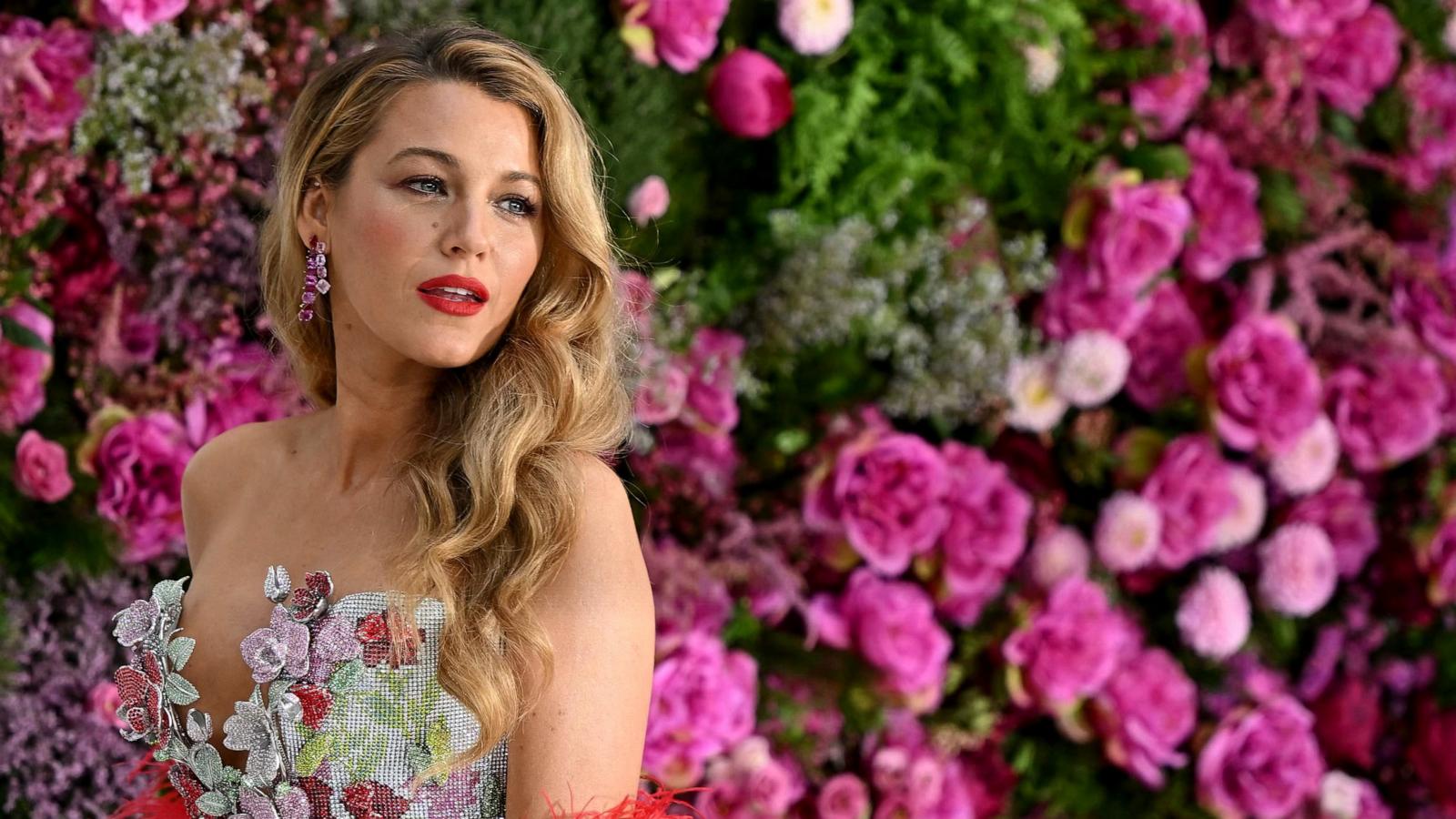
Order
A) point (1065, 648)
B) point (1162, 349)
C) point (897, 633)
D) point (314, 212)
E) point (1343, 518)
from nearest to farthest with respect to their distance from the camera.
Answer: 1. point (314, 212)
2. point (897, 633)
3. point (1065, 648)
4. point (1162, 349)
5. point (1343, 518)

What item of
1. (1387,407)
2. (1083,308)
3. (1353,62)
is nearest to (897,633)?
(1083,308)

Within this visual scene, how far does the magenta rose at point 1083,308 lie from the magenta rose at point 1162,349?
8cm

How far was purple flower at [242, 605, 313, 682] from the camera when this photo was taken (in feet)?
5.25

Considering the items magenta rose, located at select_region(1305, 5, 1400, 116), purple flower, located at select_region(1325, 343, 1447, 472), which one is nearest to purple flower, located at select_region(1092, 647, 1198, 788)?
purple flower, located at select_region(1325, 343, 1447, 472)

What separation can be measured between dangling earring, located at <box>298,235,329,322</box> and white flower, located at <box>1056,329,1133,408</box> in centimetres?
188

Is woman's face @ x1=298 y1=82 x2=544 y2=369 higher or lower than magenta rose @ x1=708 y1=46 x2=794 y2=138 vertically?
higher

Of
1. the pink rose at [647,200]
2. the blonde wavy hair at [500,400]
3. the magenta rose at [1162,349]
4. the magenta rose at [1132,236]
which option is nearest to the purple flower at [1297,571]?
the magenta rose at [1162,349]

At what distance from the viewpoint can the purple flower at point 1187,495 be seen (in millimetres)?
3270

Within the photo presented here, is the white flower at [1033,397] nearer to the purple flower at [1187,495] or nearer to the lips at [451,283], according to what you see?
the purple flower at [1187,495]

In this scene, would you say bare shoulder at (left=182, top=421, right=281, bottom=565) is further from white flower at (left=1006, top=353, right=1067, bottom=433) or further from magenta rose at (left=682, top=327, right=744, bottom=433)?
white flower at (left=1006, top=353, right=1067, bottom=433)

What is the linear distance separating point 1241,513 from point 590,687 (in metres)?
2.24

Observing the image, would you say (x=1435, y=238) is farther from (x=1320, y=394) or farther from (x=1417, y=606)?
(x=1417, y=606)

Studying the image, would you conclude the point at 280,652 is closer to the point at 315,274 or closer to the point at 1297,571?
the point at 315,274

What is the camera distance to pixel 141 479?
8.39ft
